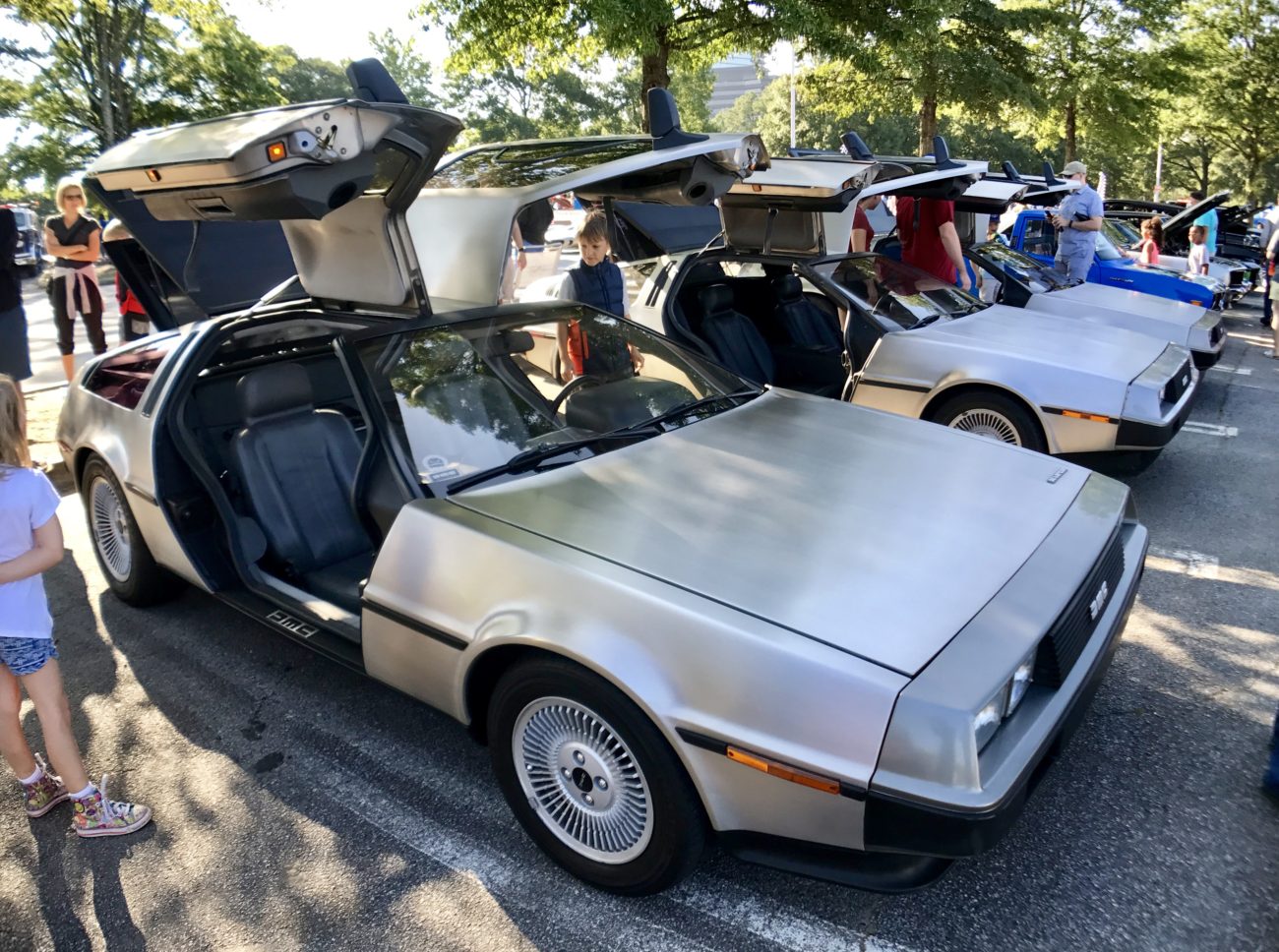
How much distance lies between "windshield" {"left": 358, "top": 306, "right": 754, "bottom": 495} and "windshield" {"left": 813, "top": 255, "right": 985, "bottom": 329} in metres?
2.38

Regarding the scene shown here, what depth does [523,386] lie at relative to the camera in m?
3.24

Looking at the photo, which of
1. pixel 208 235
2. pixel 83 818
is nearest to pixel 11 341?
pixel 208 235

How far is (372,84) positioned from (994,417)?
3.77 metres

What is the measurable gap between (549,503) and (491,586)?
33 cm

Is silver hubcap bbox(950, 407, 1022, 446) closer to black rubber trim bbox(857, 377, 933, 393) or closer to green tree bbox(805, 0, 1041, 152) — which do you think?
black rubber trim bbox(857, 377, 933, 393)

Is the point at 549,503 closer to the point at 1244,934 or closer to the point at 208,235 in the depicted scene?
the point at 1244,934

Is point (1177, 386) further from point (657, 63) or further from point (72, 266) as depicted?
point (72, 266)

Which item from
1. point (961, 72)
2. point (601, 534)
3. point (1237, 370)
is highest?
point (961, 72)

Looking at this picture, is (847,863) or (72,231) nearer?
(847,863)

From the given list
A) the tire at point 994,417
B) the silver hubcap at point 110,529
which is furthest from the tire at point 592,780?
the tire at point 994,417

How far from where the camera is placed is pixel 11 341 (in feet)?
21.9

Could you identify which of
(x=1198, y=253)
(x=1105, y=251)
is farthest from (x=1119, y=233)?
(x=1105, y=251)

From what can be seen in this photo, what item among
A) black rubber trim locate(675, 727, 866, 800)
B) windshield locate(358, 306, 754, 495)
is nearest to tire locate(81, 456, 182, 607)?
windshield locate(358, 306, 754, 495)

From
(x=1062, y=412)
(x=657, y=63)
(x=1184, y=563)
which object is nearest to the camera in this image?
(x=1184, y=563)
